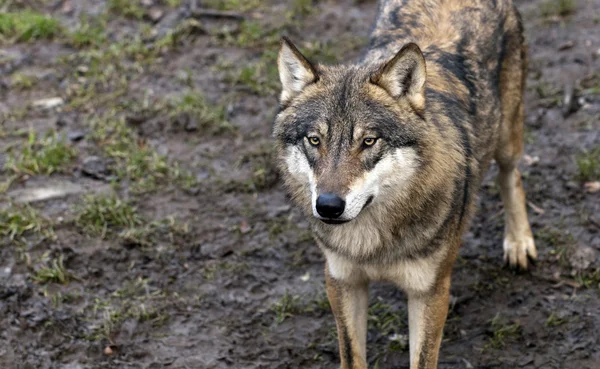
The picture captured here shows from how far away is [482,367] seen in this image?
457 centimetres

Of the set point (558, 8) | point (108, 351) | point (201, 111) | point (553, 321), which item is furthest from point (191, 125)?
point (558, 8)

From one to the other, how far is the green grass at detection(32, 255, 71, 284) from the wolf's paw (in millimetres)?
2979

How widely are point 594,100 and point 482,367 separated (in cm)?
304

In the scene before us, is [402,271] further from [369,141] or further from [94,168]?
[94,168]

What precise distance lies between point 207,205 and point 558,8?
13.5 feet

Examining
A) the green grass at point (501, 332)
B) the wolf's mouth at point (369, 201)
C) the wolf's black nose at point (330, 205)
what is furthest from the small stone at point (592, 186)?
the wolf's black nose at point (330, 205)

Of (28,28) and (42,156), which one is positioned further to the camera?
(28,28)

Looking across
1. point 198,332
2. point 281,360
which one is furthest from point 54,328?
point 281,360

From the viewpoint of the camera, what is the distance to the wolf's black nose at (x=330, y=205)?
11.0ft

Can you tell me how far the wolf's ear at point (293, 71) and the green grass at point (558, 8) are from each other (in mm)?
4544

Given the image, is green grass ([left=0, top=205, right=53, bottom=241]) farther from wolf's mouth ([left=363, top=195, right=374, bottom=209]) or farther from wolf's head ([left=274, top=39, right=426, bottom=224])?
wolf's mouth ([left=363, top=195, right=374, bottom=209])

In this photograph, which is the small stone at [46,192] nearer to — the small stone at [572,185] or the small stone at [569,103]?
the small stone at [572,185]

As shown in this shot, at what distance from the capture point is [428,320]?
4004 millimetres

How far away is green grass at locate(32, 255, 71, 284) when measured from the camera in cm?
511
